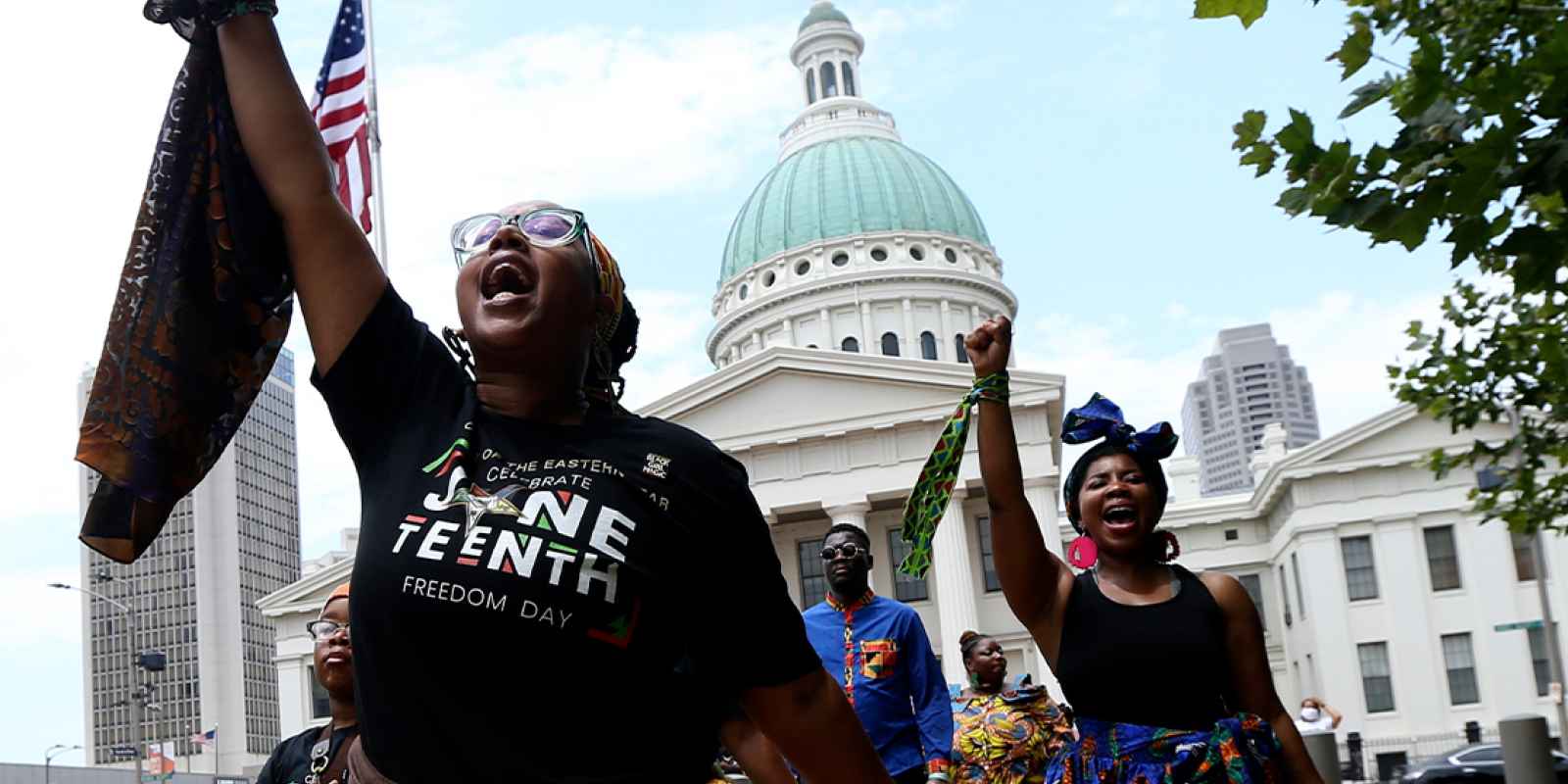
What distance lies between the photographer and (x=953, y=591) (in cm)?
5047

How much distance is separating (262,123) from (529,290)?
47 centimetres

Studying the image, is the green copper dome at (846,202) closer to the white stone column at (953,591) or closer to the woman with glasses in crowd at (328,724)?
the white stone column at (953,591)

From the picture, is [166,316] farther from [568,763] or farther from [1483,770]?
[1483,770]

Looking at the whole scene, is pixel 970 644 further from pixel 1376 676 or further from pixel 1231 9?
pixel 1376 676

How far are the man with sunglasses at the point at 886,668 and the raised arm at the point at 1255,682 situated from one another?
2.95 m

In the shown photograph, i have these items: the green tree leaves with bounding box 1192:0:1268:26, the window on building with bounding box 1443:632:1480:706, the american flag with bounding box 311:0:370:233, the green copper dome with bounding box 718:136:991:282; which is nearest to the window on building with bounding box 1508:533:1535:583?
the window on building with bounding box 1443:632:1480:706

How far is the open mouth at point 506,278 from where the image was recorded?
2.35 meters

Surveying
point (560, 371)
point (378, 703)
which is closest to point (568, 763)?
point (378, 703)

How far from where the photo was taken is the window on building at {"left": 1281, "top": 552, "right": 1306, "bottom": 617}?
54438 mm

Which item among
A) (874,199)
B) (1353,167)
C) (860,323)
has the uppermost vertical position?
(874,199)

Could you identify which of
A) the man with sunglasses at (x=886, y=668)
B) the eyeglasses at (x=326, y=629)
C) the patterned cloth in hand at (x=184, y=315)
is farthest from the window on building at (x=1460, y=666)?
the patterned cloth in hand at (x=184, y=315)

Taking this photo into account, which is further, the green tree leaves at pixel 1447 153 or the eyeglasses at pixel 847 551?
the eyeglasses at pixel 847 551

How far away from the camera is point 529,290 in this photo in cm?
237

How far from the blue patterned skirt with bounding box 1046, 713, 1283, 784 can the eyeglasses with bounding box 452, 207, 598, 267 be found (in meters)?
Answer: 2.30
